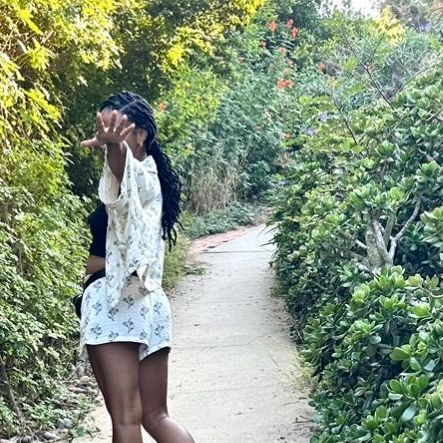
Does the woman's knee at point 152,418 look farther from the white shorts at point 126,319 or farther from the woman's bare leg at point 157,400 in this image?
the white shorts at point 126,319

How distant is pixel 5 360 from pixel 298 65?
42.7 feet

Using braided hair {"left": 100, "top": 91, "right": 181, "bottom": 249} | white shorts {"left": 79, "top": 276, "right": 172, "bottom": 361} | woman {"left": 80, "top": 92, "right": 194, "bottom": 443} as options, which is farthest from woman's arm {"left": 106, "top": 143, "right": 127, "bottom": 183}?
white shorts {"left": 79, "top": 276, "right": 172, "bottom": 361}

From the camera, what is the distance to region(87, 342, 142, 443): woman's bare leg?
10.3 ft

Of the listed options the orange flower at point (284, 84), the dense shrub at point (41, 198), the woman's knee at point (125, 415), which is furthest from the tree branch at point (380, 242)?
the orange flower at point (284, 84)

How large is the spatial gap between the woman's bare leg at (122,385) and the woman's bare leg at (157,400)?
0.36 ft

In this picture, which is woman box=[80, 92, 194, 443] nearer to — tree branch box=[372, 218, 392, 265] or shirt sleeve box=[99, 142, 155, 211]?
shirt sleeve box=[99, 142, 155, 211]

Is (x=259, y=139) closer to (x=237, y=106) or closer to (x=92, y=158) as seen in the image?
(x=237, y=106)

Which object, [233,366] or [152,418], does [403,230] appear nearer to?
[152,418]

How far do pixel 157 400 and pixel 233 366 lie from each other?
99.1 inches

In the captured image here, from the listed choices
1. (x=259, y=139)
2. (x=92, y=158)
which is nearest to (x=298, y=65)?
(x=259, y=139)

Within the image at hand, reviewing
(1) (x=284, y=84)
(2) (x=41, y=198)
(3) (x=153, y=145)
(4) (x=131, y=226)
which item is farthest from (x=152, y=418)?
(1) (x=284, y=84)

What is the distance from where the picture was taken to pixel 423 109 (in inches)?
183

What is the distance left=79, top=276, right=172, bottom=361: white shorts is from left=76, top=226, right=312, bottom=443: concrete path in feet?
4.61

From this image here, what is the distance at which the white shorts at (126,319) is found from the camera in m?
3.14
